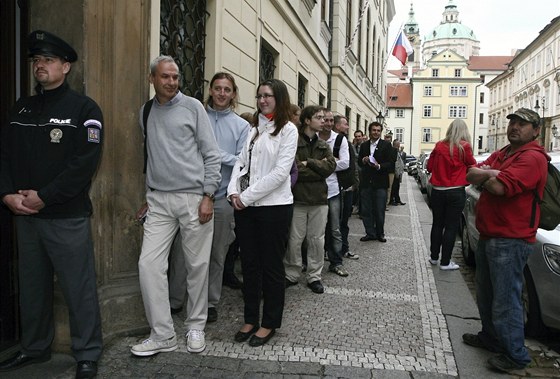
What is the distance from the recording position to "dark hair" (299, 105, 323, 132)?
5.06 m

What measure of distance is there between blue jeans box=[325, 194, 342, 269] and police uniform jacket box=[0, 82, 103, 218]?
10.8ft

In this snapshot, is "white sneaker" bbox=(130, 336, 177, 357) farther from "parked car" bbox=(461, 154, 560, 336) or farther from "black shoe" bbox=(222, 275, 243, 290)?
"parked car" bbox=(461, 154, 560, 336)

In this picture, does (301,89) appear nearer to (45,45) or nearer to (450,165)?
(450,165)

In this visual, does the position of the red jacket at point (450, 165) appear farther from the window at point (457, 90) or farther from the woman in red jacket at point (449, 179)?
the window at point (457, 90)

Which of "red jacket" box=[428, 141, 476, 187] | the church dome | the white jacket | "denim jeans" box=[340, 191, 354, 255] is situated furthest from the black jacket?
the church dome

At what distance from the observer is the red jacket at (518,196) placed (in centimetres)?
347

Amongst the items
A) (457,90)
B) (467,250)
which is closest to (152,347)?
(467,250)

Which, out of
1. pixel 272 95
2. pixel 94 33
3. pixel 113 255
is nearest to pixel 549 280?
pixel 272 95

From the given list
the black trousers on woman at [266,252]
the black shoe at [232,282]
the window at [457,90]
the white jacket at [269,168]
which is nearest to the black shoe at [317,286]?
the black shoe at [232,282]

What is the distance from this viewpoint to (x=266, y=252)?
12.6ft

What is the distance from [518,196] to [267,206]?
1772 mm

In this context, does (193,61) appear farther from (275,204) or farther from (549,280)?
(549,280)

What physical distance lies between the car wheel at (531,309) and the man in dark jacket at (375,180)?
403cm

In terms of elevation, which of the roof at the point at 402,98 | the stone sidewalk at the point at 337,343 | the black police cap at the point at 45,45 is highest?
the roof at the point at 402,98
